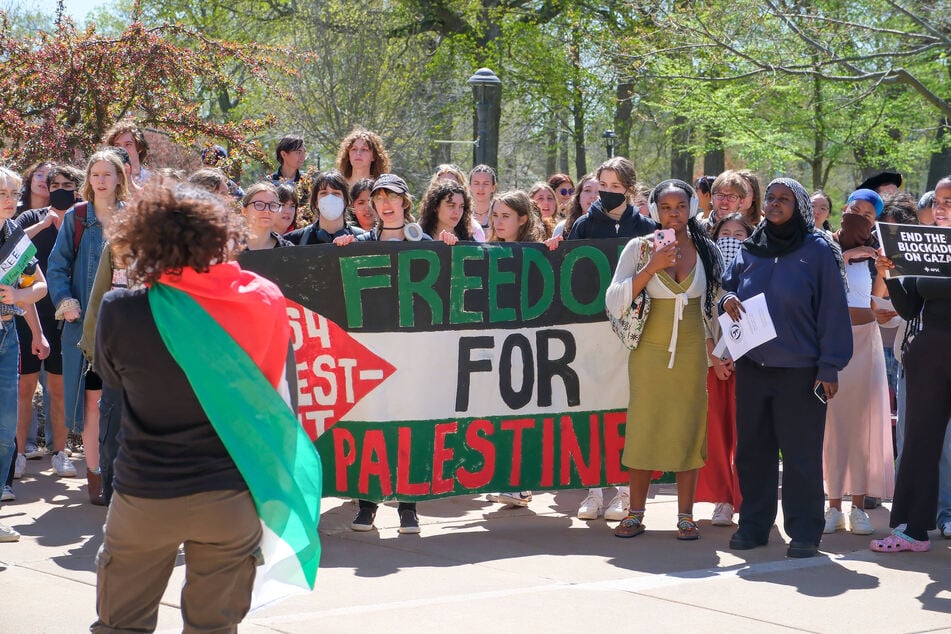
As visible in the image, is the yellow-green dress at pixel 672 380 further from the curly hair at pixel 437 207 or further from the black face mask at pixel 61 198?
the black face mask at pixel 61 198

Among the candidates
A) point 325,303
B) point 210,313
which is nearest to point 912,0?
point 325,303

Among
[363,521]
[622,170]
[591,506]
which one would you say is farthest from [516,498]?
[622,170]

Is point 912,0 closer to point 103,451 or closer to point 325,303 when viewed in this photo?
point 325,303

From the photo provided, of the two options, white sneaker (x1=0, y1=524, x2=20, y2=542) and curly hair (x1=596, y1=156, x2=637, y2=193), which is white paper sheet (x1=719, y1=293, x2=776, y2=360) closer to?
curly hair (x1=596, y1=156, x2=637, y2=193)

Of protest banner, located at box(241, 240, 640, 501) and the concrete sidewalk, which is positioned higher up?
protest banner, located at box(241, 240, 640, 501)

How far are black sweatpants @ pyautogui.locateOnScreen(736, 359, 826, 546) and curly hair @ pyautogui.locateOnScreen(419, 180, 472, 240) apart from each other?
6.42ft

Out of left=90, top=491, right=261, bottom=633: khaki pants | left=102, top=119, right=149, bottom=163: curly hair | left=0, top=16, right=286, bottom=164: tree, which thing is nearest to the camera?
left=90, top=491, right=261, bottom=633: khaki pants

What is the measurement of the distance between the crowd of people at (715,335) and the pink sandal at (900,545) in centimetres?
1

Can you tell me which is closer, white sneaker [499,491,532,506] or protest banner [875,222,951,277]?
protest banner [875,222,951,277]

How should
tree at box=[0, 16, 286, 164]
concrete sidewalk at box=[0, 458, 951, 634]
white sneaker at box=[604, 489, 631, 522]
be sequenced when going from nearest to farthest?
concrete sidewalk at box=[0, 458, 951, 634] → white sneaker at box=[604, 489, 631, 522] → tree at box=[0, 16, 286, 164]

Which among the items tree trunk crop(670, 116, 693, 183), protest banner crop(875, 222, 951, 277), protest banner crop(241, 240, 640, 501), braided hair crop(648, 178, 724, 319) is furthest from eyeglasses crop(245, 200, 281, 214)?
tree trunk crop(670, 116, 693, 183)

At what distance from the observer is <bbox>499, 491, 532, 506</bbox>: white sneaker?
7.66 m

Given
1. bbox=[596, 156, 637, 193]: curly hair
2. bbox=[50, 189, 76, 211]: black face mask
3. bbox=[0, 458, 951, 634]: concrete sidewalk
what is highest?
bbox=[596, 156, 637, 193]: curly hair

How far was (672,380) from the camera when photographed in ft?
21.9
